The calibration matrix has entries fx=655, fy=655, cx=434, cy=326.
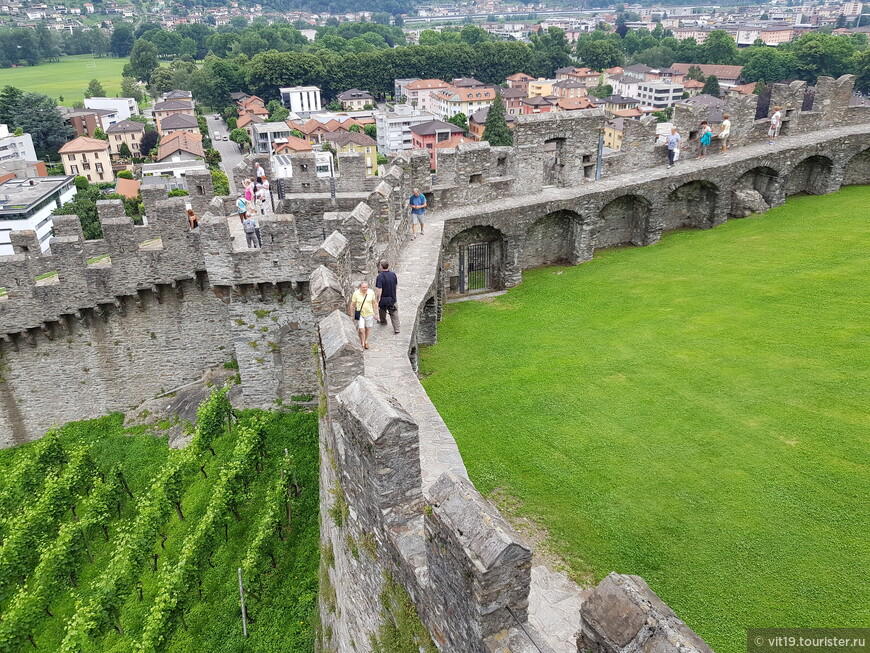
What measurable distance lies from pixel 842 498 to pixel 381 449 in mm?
7252

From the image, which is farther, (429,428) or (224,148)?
(224,148)

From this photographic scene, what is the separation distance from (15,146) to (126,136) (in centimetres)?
1474

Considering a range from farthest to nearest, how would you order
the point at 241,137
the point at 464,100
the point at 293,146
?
the point at 464,100
the point at 241,137
the point at 293,146

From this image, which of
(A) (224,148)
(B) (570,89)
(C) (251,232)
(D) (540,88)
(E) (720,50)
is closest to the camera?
(C) (251,232)

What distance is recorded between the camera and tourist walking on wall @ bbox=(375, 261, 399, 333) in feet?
38.6

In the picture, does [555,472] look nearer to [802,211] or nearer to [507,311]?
[507,311]

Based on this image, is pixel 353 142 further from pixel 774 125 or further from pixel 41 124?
pixel 774 125

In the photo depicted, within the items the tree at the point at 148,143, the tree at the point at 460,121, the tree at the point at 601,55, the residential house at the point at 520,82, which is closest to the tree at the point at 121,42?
the tree at the point at 148,143

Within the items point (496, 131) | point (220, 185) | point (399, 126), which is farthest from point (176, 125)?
point (496, 131)

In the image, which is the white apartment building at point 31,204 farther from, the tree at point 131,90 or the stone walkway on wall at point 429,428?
the tree at point 131,90

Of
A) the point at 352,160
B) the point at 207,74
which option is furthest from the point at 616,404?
the point at 207,74

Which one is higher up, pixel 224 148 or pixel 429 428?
pixel 429 428

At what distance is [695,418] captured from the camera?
1176cm

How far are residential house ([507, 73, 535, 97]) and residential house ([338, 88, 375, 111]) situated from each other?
87.5 ft
